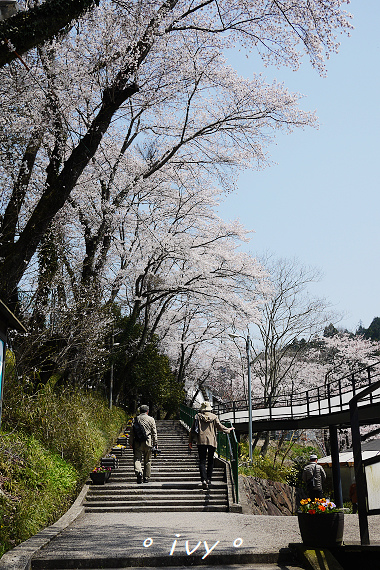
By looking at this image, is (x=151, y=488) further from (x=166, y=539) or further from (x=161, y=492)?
(x=166, y=539)

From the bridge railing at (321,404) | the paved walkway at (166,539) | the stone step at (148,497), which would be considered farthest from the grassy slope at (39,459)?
the bridge railing at (321,404)

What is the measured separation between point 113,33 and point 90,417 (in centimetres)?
1042

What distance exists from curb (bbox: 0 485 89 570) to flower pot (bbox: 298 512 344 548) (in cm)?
301

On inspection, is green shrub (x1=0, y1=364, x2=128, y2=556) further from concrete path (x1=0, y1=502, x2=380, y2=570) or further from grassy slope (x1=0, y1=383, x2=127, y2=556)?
concrete path (x1=0, y1=502, x2=380, y2=570)

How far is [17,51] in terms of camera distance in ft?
20.0

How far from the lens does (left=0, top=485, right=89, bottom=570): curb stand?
5.50m

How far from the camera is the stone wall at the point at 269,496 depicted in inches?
550

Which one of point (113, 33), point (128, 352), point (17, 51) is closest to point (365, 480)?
point (17, 51)

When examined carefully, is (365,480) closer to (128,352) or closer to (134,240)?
(134,240)

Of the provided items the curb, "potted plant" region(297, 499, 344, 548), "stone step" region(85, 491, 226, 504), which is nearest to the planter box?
"stone step" region(85, 491, 226, 504)

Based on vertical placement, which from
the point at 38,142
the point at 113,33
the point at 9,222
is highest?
the point at 113,33

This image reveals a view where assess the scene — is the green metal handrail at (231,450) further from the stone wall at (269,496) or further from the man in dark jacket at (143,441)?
the man in dark jacket at (143,441)

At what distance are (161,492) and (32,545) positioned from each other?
5.86 m

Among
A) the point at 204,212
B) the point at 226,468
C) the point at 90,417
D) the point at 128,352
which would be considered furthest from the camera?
the point at 128,352
